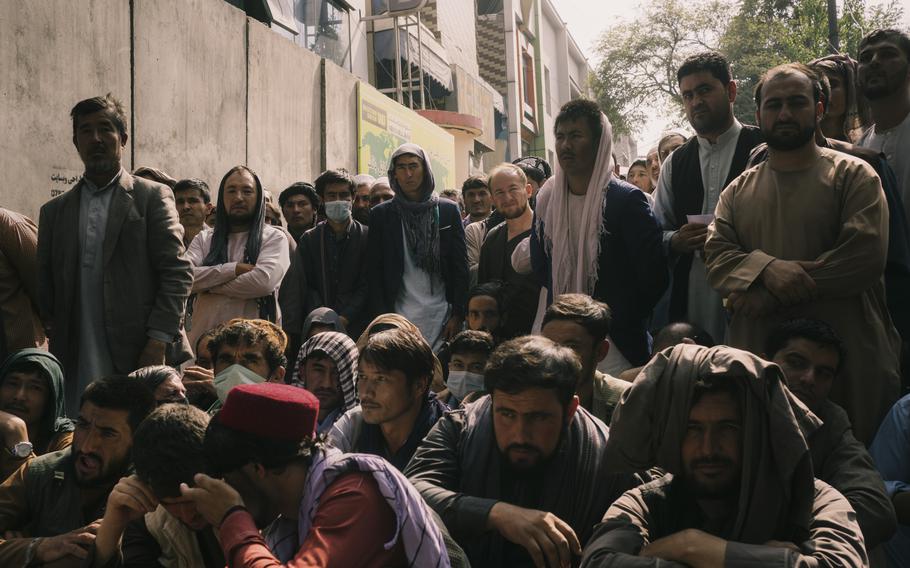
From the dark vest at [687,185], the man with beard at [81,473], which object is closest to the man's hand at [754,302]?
the dark vest at [687,185]

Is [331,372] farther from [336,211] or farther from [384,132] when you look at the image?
[384,132]

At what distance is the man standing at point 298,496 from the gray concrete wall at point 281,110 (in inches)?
327

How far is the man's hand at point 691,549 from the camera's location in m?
2.22

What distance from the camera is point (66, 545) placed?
3.16 meters

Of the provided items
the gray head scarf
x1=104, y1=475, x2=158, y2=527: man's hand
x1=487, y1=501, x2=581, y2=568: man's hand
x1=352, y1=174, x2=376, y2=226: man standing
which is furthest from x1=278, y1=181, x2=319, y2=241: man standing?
x1=487, y1=501, x2=581, y2=568: man's hand

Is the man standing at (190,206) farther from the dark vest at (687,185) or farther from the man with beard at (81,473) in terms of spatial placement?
the dark vest at (687,185)

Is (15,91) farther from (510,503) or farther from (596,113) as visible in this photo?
(510,503)

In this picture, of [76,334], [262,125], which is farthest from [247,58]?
[76,334]

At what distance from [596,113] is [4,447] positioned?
334 cm

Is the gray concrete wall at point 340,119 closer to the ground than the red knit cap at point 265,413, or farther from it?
farther from it

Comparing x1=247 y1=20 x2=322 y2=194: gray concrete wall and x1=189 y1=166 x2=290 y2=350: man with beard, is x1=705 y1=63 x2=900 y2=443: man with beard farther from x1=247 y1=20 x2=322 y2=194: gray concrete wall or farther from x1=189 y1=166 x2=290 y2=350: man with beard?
x1=247 y1=20 x2=322 y2=194: gray concrete wall

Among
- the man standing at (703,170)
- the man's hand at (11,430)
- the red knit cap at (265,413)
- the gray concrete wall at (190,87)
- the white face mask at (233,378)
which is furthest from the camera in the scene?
the gray concrete wall at (190,87)

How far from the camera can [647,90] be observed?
109ft

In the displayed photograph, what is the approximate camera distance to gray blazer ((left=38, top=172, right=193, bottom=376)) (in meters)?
4.66
